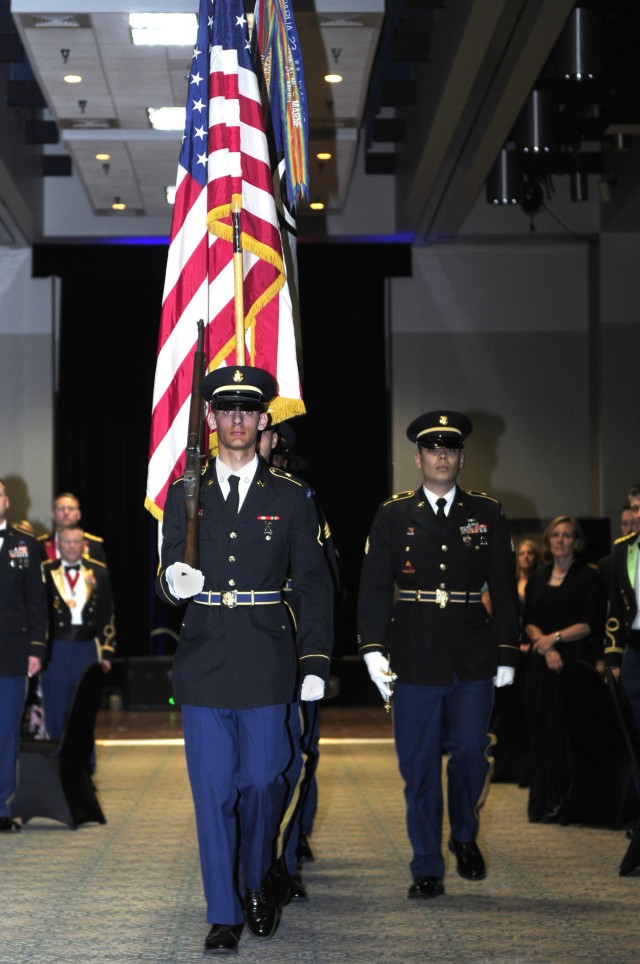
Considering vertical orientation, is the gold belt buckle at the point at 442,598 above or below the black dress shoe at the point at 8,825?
above

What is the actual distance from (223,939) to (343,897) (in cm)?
94

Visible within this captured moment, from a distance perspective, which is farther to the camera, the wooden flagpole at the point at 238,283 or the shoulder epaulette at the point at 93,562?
the shoulder epaulette at the point at 93,562

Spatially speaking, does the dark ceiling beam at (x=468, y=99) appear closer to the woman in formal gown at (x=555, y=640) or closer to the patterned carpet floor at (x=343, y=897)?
the woman in formal gown at (x=555, y=640)

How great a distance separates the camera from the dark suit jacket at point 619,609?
632cm

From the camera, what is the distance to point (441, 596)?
4.97 meters

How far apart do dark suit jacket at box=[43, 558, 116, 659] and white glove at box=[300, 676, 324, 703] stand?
3918mm

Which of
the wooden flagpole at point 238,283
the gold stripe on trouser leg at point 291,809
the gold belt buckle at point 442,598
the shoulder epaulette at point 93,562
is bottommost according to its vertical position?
the gold stripe on trouser leg at point 291,809

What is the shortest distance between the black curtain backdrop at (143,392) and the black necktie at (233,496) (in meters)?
10.3

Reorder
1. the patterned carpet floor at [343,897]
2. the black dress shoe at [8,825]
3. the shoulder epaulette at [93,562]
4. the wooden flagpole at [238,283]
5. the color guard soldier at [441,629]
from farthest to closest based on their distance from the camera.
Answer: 1. the shoulder epaulette at [93,562]
2. the black dress shoe at [8,825]
3. the color guard soldier at [441,629]
4. the wooden flagpole at [238,283]
5. the patterned carpet floor at [343,897]

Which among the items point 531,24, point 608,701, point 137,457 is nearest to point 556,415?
point 137,457

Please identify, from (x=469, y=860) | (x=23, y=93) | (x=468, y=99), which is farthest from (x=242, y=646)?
(x=23, y=93)

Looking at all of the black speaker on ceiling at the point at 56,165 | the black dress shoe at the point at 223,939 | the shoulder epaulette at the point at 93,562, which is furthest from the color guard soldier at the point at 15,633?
the black speaker on ceiling at the point at 56,165

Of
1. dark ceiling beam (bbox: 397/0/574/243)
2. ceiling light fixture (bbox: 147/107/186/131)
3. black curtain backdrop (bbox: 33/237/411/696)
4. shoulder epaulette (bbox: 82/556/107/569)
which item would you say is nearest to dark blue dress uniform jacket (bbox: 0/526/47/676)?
shoulder epaulette (bbox: 82/556/107/569)

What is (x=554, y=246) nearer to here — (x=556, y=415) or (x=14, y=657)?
(x=556, y=415)
